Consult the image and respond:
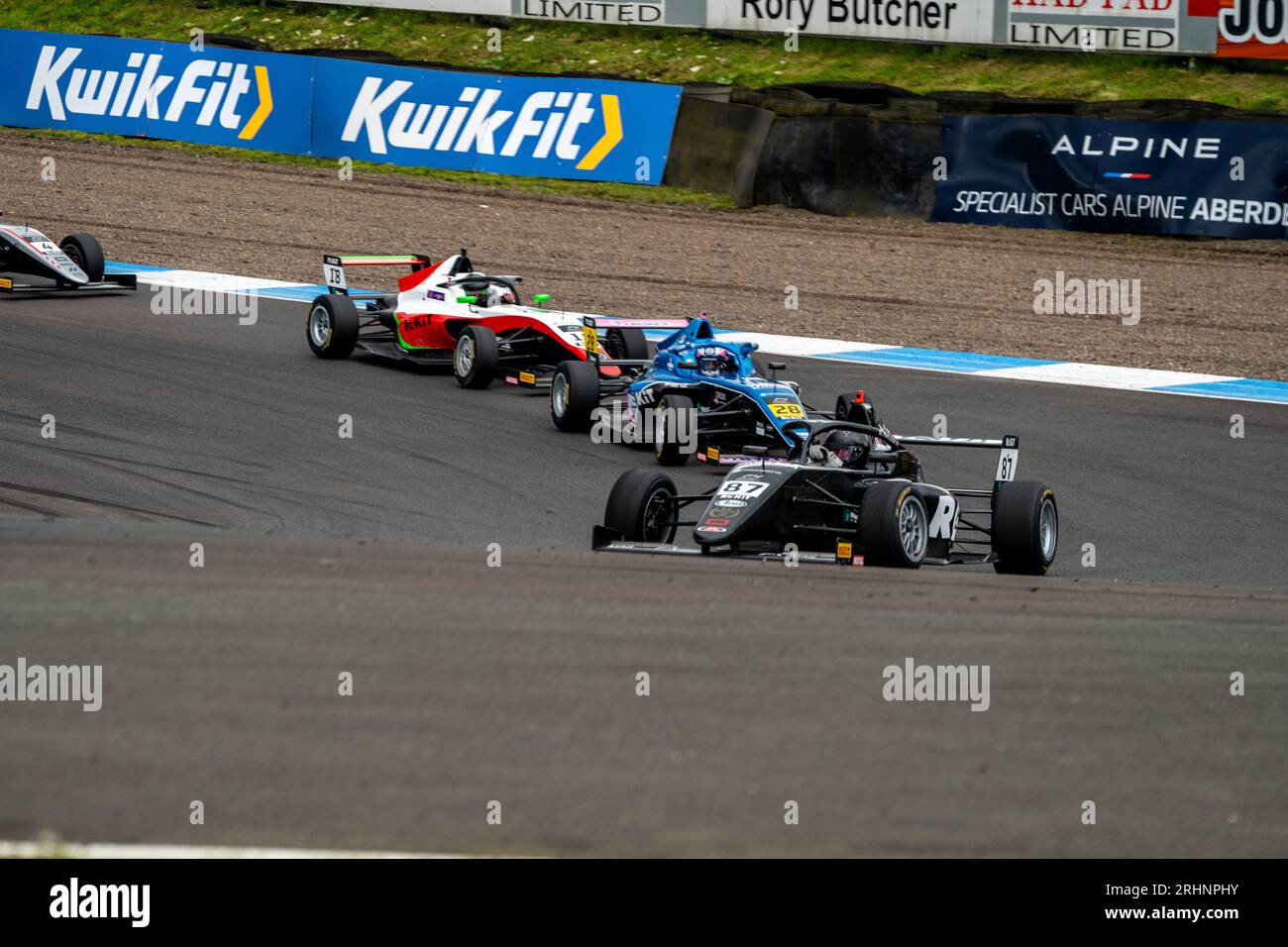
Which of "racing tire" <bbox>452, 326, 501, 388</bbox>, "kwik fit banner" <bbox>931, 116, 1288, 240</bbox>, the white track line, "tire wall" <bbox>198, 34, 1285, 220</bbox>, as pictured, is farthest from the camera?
"tire wall" <bbox>198, 34, 1285, 220</bbox>

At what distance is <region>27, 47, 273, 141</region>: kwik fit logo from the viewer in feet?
85.9

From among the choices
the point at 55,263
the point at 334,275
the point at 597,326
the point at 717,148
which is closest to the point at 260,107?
the point at 717,148

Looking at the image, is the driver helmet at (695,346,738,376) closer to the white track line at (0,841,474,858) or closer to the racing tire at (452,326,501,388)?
the racing tire at (452,326,501,388)

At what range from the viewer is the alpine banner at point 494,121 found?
78.6 ft

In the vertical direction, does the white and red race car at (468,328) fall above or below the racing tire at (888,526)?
above

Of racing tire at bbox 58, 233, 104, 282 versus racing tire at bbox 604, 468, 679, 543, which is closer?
racing tire at bbox 604, 468, 679, 543

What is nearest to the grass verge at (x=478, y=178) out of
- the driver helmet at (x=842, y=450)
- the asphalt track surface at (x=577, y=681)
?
the asphalt track surface at (x=577, y=681)

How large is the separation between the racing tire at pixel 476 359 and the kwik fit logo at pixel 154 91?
13217 mm

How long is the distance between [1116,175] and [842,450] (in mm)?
12390

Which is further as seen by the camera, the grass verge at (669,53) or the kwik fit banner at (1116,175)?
the grass verge at (669,53)

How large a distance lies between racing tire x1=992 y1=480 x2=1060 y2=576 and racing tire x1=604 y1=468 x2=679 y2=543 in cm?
177

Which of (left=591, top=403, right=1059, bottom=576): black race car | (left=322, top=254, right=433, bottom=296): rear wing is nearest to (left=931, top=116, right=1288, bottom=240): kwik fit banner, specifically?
(left=322, top=254, right=433, bottom=296): rear wing

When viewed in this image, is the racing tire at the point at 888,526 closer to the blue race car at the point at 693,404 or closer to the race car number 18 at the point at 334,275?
the blue race car at the point at 693,404
